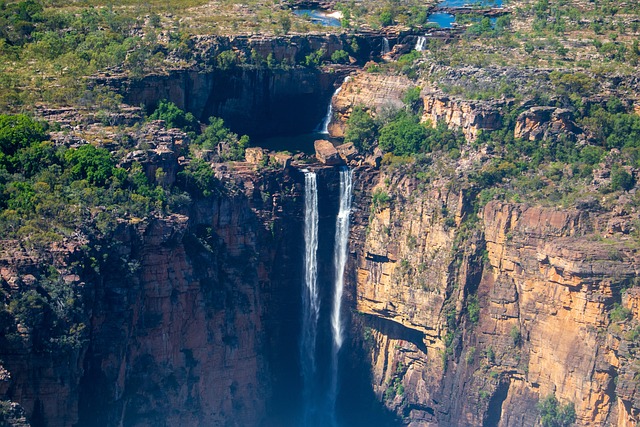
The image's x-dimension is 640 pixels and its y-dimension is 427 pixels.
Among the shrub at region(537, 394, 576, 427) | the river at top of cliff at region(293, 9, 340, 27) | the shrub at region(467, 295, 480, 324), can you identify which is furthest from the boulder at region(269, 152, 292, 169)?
the shrub at region(537, 394, 576, 427)

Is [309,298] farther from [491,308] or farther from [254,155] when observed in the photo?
[491,308]

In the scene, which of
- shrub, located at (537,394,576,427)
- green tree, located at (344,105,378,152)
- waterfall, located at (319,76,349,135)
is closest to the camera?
shrub, located at (537,394,576,427)

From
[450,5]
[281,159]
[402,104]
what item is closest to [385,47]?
[402,104]

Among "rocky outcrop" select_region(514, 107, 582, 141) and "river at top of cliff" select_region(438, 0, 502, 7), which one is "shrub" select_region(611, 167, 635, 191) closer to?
"rocky outcrop" select_region(514, 107, 582, 141)

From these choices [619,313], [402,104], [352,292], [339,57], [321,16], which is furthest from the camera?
[321,16]

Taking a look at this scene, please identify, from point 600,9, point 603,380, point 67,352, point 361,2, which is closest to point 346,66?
point 361,2
